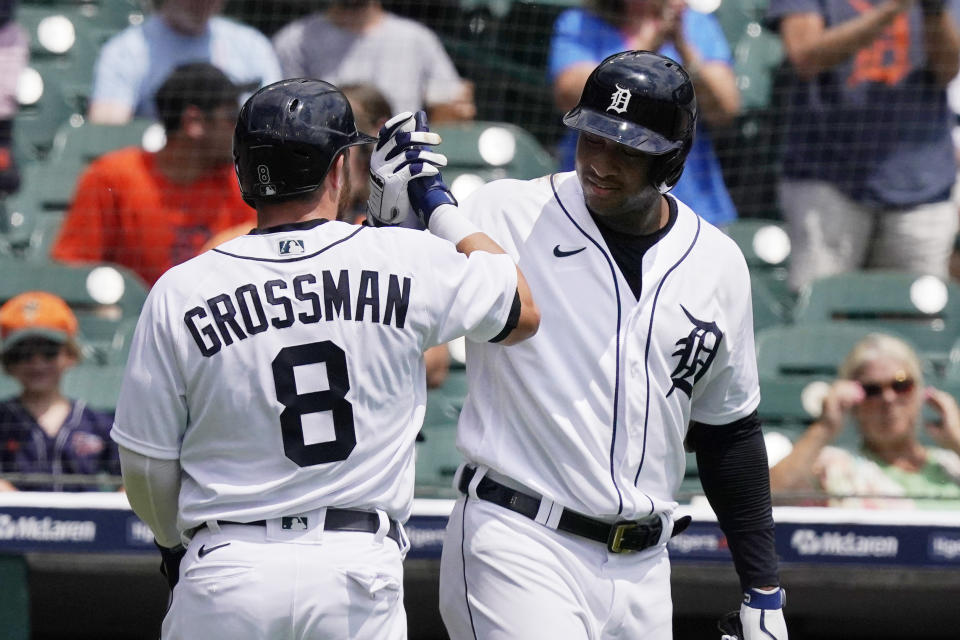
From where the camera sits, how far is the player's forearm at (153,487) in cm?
228

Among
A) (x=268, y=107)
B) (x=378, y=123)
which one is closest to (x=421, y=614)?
(x=378, y=123)

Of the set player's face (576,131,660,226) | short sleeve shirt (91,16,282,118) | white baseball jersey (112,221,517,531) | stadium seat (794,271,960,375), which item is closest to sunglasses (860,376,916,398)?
stadium seat (794,271,960,375)

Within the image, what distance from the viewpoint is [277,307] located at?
2184mm

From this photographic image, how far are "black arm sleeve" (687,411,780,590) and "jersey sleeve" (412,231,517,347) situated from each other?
2.13 feet

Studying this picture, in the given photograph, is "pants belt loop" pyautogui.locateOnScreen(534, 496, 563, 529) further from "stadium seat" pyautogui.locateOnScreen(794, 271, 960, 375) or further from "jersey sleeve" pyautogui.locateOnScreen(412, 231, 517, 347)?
"stadium seat" pyautogui.locateOnScreen(794, 271, 960, 375)

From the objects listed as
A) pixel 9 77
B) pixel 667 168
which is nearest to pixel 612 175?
pixel 667 168

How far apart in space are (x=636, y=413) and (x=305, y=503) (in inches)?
26.9

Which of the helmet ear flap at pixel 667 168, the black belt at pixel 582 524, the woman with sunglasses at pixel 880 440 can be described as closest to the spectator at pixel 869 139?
the woman with sunglasses at pixel 880 440

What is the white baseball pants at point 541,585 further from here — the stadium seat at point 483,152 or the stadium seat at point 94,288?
the stadium seat at point 483,152

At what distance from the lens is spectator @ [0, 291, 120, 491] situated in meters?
4.16

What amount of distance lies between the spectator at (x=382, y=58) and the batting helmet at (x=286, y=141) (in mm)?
3126

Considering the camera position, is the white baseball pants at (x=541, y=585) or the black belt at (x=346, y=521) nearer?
the black belt at (x=346, y=521)

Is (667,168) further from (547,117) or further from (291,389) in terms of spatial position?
(547,117)

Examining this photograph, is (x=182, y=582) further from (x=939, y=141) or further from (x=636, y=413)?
(x=939, y=141)
